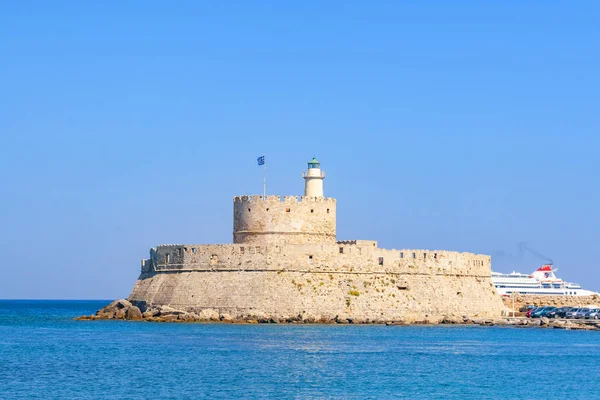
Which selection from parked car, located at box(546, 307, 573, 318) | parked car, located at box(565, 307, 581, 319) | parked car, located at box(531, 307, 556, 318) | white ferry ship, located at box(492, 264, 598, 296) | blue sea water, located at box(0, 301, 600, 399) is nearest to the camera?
blue sea water, located at box(0, 301, 600, 399)

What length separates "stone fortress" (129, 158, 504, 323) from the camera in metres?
40.2

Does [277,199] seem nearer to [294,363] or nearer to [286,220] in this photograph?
[286,220]

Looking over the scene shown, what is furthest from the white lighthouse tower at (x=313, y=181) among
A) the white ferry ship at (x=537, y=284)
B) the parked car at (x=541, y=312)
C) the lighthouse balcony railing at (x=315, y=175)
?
the white ferry ship at (x=537, y=284)

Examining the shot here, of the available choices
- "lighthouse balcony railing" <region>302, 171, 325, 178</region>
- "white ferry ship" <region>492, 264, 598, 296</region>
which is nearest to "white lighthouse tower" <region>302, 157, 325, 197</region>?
"lighthouse balcony railing" <region>302, 171, 325, 178</region>

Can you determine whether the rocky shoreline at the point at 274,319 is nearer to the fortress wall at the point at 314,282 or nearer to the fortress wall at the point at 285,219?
the fortress wall at the point at 314,282

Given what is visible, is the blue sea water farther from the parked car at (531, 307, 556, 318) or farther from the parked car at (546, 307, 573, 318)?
the parked car at (531, 307, 556, 318)

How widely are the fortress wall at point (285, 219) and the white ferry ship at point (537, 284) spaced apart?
27840 millimetres

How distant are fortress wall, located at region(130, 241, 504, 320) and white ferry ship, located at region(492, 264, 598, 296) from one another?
26.7m

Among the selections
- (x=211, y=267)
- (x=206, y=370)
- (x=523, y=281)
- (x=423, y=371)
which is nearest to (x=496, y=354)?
(x=423, y=371)

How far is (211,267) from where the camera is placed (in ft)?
135

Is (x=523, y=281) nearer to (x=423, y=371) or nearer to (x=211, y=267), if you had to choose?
(x=211, y=267)

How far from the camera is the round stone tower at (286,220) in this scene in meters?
42.4

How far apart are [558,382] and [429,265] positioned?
55.1ft

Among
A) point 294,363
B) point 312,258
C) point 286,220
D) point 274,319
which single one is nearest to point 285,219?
point 286,220
